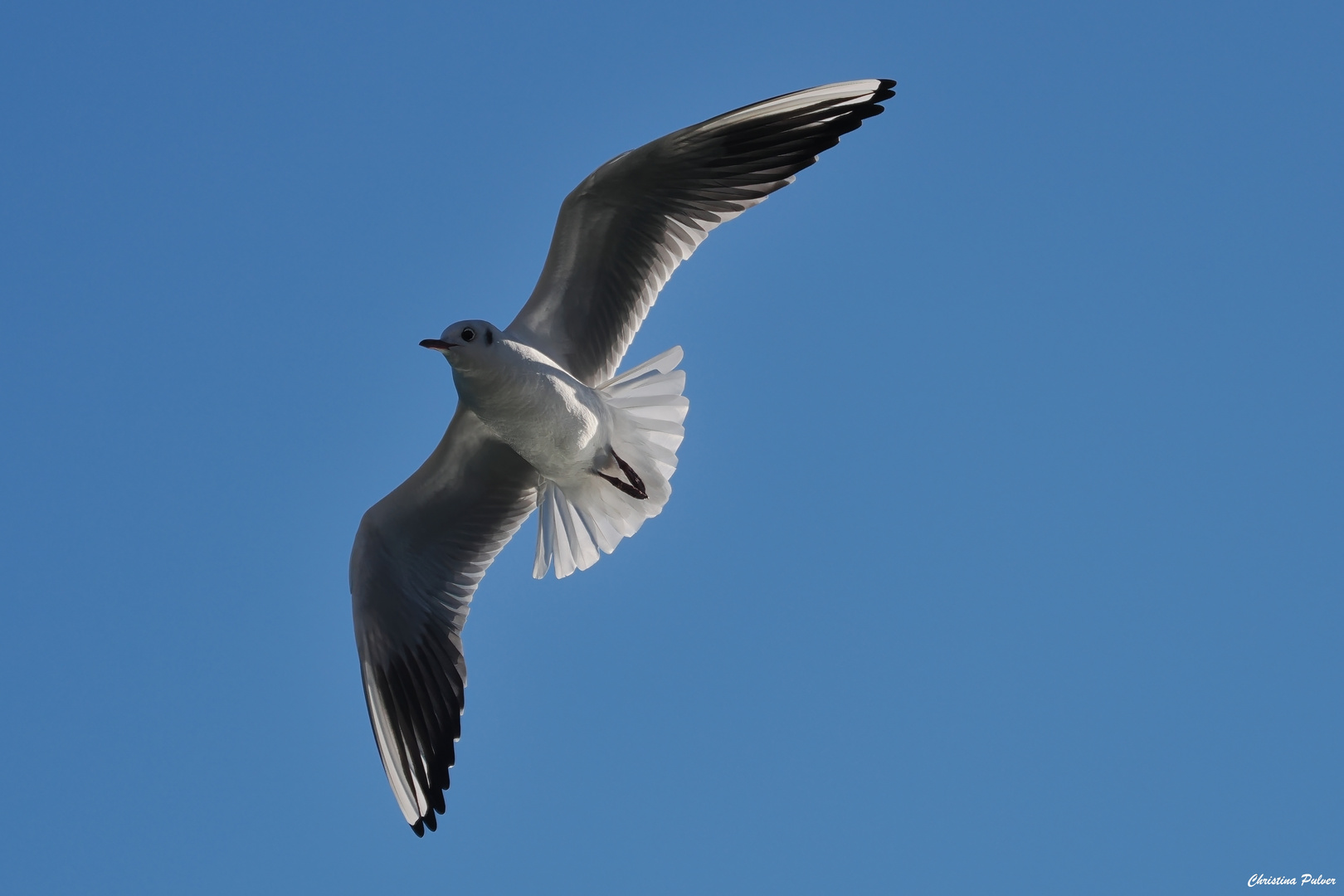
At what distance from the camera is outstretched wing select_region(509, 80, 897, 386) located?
21.3 ft

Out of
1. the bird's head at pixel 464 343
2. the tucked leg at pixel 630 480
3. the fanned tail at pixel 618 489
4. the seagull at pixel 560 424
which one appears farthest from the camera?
the tucked leg at pixel 630 480

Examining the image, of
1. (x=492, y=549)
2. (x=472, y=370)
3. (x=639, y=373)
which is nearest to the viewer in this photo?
(x=472, y=370)

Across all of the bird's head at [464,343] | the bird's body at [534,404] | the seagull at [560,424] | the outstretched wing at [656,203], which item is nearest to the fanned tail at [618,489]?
the seagull at [560,424]

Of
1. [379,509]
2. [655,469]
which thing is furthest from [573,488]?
[379,509]

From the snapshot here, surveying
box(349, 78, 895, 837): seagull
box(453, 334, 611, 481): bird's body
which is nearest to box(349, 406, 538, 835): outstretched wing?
box(349, 78, 895, 837): seagull

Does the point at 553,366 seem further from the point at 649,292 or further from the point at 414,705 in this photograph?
the point at 414,705

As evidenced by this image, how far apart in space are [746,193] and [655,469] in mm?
1438

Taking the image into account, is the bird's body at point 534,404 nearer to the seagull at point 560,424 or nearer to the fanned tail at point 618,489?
the seagull at point 560,424

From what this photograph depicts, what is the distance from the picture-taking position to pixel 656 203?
6684mm

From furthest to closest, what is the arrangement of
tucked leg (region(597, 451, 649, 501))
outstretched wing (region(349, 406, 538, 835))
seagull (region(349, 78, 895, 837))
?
outstretched wing (region(349, 406, 538, 835))
tucked leg (region(597, 451, 649, 501))
seagull (region(349, 78, 895, 837))

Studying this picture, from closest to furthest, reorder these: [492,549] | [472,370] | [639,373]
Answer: [472,370] → [639,373] → [492,549]

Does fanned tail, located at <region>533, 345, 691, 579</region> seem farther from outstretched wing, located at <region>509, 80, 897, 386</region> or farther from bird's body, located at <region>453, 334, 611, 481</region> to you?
outstretched wing, located at <region>509, 80, 897, 386</region>

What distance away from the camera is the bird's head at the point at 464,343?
20.5 ft

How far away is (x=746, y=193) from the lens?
21.8 ft
